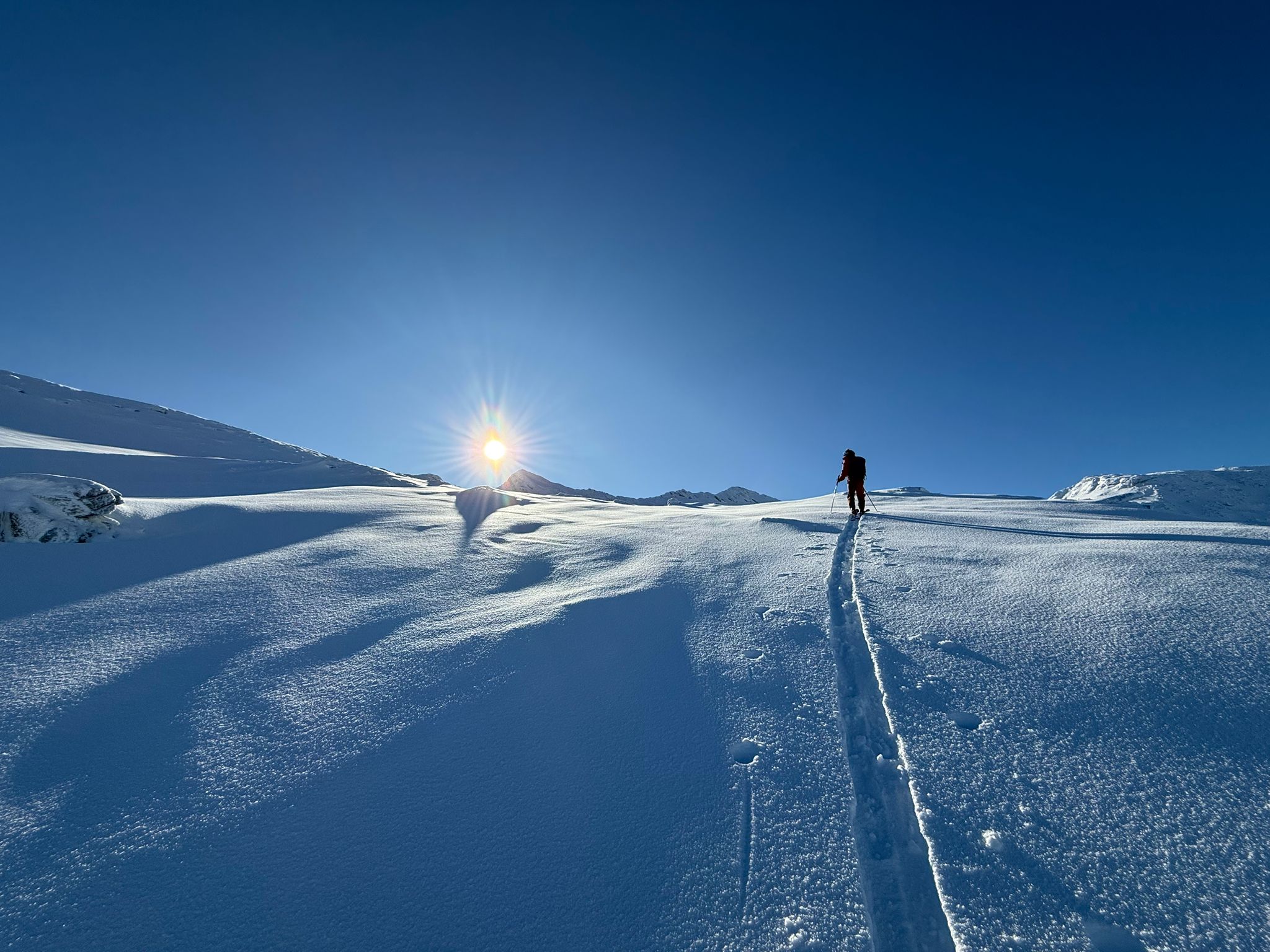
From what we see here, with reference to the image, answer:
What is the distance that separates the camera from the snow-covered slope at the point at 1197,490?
111ft

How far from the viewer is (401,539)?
794 cm

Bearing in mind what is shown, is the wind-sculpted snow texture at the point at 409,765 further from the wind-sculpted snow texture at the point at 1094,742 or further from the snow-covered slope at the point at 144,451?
the snow-covered slope at the point at 144,451

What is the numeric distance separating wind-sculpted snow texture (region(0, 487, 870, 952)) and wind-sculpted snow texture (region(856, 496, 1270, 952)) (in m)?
0.62

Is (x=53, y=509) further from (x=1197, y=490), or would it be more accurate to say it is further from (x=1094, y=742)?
(x=1197, y=490)

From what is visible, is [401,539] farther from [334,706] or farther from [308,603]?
[334,706]

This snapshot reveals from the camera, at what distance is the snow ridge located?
203cm

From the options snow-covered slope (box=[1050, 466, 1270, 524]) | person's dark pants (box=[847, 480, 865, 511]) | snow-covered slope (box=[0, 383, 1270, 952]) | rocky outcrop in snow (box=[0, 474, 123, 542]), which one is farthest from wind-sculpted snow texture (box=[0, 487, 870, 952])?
snow-covered slope (box=[1050, 466, 1270, 524])

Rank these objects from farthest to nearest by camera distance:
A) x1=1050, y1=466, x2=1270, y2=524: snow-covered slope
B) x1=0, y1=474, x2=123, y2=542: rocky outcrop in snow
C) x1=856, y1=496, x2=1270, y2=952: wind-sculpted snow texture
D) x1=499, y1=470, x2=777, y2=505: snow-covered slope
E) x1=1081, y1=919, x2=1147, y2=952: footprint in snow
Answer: x1=499, y1=470, x2=777, y2=505: snow-covered slope → x1=1050, y1=466, x2=1270, y2=524: snow-covered slope → x1=0, y1=474, x2=123, y2=542: rocky outcrop in snow → x1=856, y1=496, x2=1270, y2=952: wind-sculpted snow texture → x1=1081, y1=919, x2=1147, y2=952: footprint in snow

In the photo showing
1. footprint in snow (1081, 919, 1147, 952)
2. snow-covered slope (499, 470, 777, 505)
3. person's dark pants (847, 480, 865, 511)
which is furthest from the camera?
snow-covered slope (499, 470, 777, 505)

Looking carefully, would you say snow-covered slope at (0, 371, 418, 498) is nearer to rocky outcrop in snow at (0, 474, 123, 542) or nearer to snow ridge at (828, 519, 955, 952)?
rocky outcrop in snow at (0, 474, 123, 542)

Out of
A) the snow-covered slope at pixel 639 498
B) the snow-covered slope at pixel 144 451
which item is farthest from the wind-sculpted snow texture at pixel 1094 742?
the snow-covered slope at pixel 639 498

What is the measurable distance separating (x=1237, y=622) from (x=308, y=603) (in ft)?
28.0

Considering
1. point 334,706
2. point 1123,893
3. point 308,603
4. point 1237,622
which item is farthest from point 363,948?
point 1237,622

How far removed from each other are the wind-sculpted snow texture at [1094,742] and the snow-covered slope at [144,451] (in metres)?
14.8
